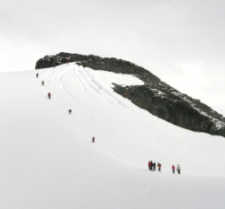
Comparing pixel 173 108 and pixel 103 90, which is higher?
pixel 103 90

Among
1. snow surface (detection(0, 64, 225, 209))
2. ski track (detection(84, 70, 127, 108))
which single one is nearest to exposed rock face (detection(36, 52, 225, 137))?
ski track (detection(84, 70, 127, 108))

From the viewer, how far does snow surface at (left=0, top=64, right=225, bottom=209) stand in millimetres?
10031

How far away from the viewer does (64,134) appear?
1880 cm

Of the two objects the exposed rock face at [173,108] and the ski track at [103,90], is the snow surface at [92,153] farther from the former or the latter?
the exposed rock face at [173,108]

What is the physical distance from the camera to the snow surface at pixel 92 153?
10031 millimetres

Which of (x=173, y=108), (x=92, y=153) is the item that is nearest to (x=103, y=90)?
(x=173, y=108)

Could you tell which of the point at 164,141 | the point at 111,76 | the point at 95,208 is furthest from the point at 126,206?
the point at 111,76

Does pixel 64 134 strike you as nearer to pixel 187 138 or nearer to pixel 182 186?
pixel 182 186

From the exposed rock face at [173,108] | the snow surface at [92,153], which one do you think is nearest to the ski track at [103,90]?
the snow surface at [92,153]

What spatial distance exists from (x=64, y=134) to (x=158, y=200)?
9.96 meters

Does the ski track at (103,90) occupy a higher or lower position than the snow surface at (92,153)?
higher

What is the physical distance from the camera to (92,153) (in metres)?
16.9

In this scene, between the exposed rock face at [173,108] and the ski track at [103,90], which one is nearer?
the ski track at [103,90]

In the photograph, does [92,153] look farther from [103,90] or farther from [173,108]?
[173,108]
